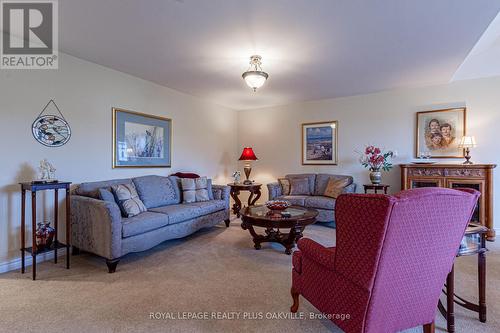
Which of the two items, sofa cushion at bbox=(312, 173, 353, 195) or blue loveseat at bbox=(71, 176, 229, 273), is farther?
sofa cushion at bbox=(312, 173, 353, 195)

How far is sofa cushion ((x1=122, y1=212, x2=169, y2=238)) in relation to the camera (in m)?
2.86

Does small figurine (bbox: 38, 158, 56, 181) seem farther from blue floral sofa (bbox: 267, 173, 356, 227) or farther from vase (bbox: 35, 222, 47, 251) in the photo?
blue floral sofa (bbox: 267, 173, 356, 227)

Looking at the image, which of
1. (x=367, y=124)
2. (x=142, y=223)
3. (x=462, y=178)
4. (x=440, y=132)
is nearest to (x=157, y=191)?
(x=142, y=223)

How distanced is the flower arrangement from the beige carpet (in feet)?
6.20

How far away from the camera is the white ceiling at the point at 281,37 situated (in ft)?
7.47

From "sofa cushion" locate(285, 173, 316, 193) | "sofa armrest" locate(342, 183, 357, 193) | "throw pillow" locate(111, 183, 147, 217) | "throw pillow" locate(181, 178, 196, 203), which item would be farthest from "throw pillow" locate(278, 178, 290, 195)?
"throw pillow" locate(111, 183, 147, 217)

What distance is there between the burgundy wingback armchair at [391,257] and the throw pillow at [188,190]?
9.71 ft

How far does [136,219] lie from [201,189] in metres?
1.48

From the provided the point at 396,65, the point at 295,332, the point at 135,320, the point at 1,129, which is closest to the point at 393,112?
the point at 396,65

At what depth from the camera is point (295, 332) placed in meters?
1.77

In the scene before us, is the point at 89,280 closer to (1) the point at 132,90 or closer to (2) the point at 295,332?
(2) the point at 295,332

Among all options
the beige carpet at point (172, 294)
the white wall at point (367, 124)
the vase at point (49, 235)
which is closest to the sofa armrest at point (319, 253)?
the beige carpet at point (172, 294)

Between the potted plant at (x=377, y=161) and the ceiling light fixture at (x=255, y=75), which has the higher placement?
the ceiling light fixture at (x=255, y=75)

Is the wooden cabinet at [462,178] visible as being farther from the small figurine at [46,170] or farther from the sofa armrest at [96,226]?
the small figurine at [46,170]
